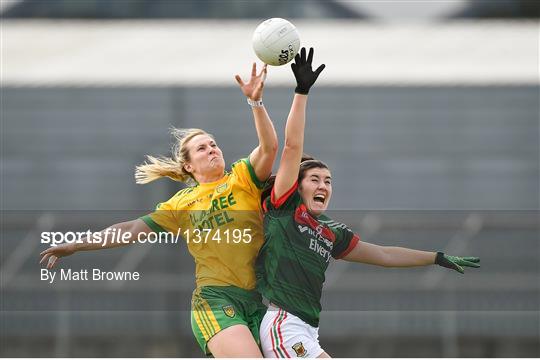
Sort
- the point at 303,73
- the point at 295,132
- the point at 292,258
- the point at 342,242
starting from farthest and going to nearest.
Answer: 1. the point at 342,242
2. the point at 292,258
3. the point at 303,73
4. the point at 295,132

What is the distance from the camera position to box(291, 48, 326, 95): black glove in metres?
4.28

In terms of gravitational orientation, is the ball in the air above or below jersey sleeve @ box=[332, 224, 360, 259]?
above

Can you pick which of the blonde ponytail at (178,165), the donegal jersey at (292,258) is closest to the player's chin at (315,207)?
the donegal jersey at (292,258)

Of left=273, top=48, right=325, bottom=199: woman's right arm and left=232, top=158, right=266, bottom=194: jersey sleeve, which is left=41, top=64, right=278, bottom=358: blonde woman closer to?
left=232, top=158, right=266, bottom=194: jersey sleeve

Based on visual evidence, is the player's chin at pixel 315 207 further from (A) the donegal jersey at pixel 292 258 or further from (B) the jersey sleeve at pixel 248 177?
(B) the jersey sleeve at pixel 248 177

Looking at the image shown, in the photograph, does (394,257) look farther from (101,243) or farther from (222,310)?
(101,243)

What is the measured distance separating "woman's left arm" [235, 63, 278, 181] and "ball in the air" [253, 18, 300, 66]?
0.24 metres

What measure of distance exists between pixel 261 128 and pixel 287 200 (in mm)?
369

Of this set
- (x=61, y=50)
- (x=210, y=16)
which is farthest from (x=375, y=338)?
(x=61, y=50)

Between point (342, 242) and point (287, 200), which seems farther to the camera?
point (342, 242)

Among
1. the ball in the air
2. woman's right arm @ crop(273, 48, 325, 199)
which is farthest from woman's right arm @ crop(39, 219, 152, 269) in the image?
the ball in the air

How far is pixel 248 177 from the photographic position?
459 cm

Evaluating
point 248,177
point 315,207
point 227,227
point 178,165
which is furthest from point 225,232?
point 178,165

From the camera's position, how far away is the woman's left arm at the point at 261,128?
4.34m
